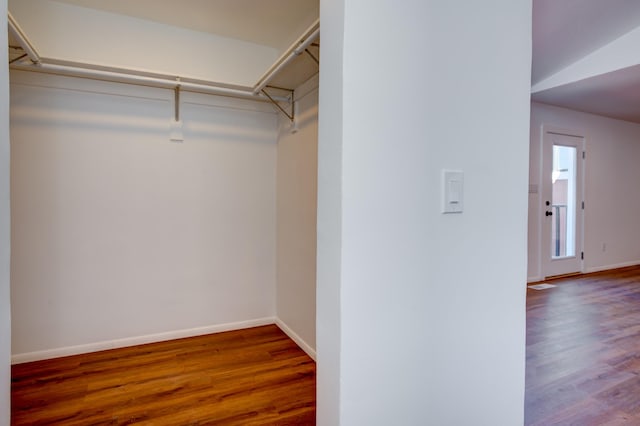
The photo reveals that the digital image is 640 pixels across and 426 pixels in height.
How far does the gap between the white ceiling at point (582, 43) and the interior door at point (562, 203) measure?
61 cm

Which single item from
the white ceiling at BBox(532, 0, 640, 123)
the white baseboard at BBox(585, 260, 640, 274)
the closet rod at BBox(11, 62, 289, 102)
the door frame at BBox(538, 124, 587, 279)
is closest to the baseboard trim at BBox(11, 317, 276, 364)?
the closet rod at BBox(11, 62, 289, 102)

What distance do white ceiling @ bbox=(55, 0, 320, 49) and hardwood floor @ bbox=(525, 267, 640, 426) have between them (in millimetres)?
2838

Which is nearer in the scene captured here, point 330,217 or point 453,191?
point 330,217

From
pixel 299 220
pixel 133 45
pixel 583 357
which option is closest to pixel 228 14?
pixel 133 45

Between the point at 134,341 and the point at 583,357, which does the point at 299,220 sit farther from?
the point at 583,357

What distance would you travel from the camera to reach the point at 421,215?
38.9 inches

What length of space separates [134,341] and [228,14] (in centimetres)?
256

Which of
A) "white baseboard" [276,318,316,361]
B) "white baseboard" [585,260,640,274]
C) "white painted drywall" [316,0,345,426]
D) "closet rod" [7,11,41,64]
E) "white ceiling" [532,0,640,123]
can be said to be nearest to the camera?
"white painted drywall" [316,0,345,426]

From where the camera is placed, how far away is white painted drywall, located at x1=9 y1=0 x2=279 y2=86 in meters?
2.44

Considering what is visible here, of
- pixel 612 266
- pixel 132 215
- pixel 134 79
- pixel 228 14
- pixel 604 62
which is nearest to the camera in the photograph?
pixel 134 79

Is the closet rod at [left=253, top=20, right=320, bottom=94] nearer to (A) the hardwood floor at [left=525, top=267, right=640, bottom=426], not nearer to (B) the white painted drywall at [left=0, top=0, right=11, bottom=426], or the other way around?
(B) the white painted drywall at [left=0, top=0, right=11, bottom=426]

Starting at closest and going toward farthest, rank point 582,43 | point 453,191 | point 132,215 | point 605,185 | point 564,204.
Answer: point 453,191 → point 132,215 → point 582,43 → point 564,204 → point 605,185

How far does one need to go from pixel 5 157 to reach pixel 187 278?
203cm

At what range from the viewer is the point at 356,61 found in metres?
0.88
